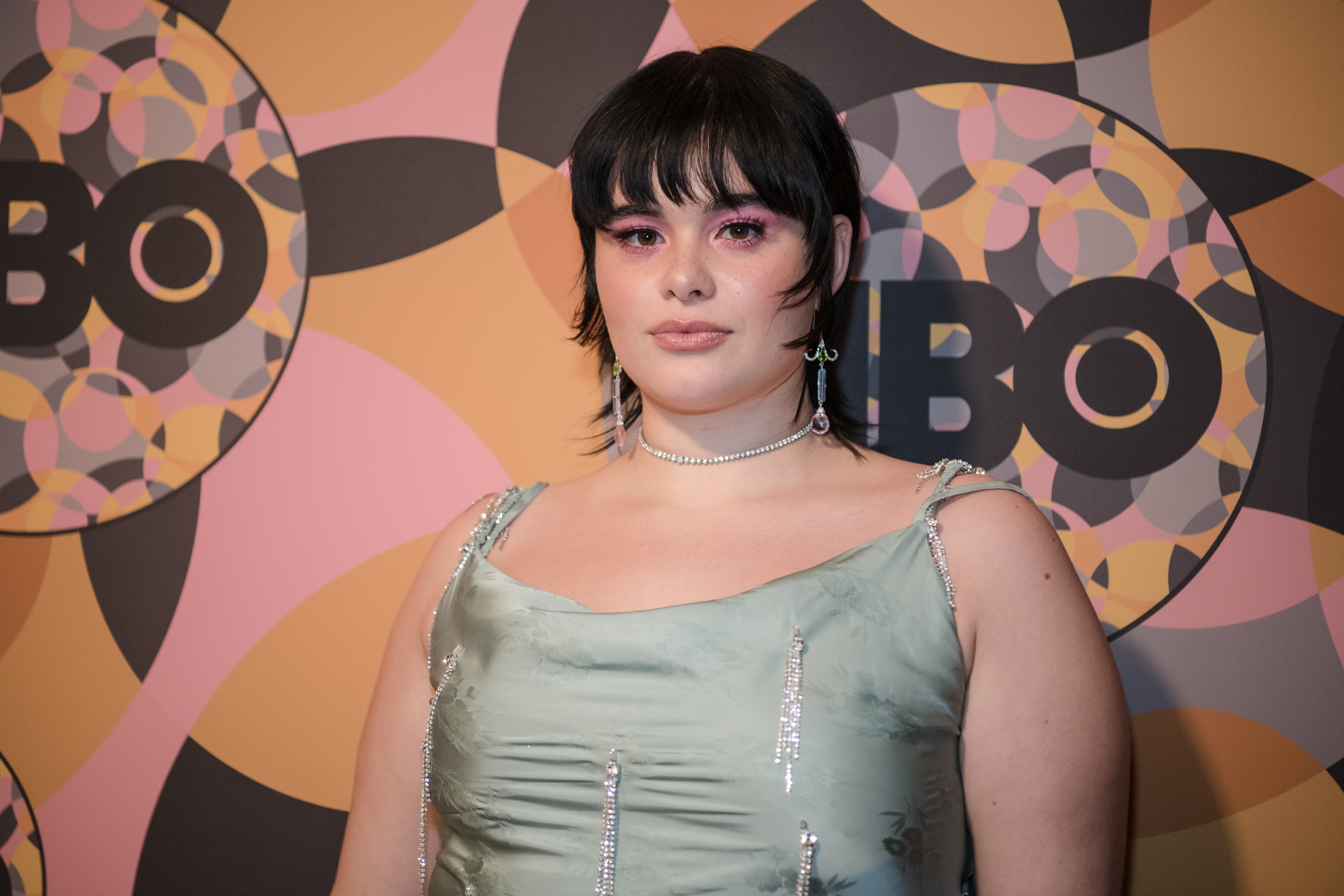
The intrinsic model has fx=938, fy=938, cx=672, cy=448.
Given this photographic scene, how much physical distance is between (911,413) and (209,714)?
4.21ft

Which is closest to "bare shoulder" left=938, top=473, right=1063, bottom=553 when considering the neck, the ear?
the neck

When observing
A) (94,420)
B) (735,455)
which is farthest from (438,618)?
(94,420)

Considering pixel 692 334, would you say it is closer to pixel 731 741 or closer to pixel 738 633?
pixel 738 633

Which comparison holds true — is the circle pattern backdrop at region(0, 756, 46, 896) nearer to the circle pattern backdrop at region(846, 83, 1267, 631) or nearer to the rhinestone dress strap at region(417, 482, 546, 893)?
the rhinestone dress strap at region(417, 482, 546, 893)

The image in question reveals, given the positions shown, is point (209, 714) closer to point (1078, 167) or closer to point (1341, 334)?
point (1078, 167)

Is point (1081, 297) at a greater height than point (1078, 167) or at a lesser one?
lesser

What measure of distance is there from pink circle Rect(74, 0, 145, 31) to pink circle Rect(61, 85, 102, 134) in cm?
11

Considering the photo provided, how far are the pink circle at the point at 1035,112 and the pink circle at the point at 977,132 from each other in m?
0.02

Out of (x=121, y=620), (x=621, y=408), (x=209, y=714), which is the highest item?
(x=621, y=408)

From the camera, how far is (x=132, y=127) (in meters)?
1.62

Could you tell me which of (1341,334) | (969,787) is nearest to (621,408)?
(969,787)

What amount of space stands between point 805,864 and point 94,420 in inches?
55.0

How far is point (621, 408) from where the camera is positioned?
4.72 ft

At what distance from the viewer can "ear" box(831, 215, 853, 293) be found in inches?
48.2
